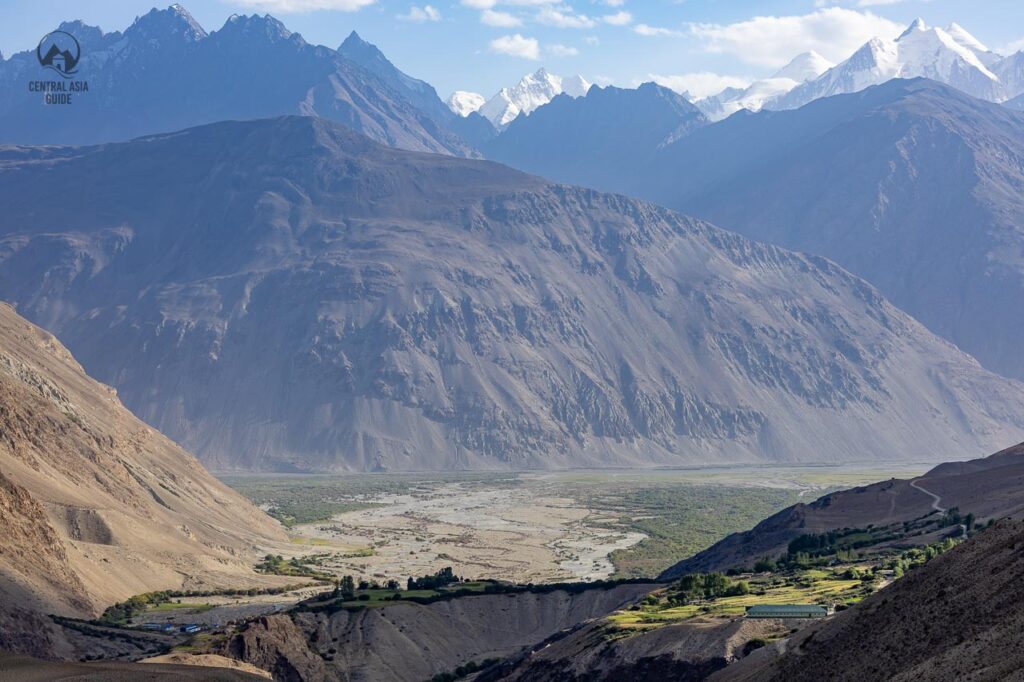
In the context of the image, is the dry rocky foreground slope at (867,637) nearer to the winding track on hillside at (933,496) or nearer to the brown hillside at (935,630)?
the brown hillside at (935,630)

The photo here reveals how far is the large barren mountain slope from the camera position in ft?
471

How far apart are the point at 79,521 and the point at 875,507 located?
83.6 meters

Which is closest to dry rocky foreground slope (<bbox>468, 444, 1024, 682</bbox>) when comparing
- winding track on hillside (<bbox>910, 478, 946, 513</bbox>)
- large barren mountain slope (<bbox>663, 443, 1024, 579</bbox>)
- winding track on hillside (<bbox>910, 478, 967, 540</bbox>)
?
winding track on hillside (<bbox>910, 478, 967, 540</bbox>)

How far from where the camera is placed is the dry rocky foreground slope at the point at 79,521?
119 metres

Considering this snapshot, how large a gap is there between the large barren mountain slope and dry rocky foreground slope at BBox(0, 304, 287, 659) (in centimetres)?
5212

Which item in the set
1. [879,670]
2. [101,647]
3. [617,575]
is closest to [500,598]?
[101,647]

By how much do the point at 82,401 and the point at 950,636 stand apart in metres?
155

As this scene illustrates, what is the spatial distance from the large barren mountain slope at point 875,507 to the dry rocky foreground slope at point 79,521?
171ft

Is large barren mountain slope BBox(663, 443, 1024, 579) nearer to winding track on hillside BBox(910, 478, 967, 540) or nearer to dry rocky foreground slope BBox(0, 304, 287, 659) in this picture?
winding track on hillside BBox(910, 478, 967, 540)

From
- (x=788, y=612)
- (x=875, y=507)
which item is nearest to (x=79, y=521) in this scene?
(x=875, y=507)

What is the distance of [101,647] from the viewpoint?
110 metres

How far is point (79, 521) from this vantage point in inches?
5812

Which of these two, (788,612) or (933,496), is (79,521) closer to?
(788,612)

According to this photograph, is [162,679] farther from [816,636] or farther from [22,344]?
[22,344]
